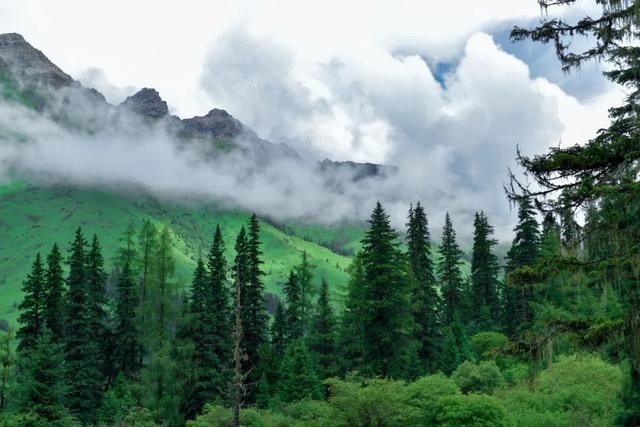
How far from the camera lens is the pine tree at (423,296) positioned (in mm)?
56406

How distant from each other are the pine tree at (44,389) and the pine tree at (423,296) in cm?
2817

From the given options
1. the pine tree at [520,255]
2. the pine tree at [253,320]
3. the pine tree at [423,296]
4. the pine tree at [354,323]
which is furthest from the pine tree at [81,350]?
the pine tree at [520,255]

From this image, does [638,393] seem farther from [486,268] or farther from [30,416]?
[486,268]

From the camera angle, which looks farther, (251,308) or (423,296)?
(251,308)

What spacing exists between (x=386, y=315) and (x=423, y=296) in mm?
13063

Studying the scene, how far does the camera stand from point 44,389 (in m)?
36.8

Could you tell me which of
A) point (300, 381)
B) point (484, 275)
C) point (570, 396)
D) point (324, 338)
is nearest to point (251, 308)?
point (324, 338)

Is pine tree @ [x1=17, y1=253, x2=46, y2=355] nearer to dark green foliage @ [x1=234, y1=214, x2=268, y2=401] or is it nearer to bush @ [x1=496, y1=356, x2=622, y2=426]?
dark green foliage @ [x1=234, y1=214, x2=268, y2=401]

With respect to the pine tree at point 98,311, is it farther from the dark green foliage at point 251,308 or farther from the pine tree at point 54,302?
the dark green foliage at point 251,308

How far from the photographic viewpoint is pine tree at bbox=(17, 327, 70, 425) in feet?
118

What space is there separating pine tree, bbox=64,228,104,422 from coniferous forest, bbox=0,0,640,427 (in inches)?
7.7

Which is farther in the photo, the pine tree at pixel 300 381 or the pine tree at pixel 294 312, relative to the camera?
the pine tree at pixel 294 312

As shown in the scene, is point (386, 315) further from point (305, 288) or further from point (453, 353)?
point (305, 288)

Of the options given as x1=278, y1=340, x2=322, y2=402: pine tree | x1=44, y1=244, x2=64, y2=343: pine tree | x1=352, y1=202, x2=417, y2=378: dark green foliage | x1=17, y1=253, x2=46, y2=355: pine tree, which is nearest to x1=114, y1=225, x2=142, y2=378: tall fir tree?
x1=44, y1=244, x2=64, y2=343: pine tree
